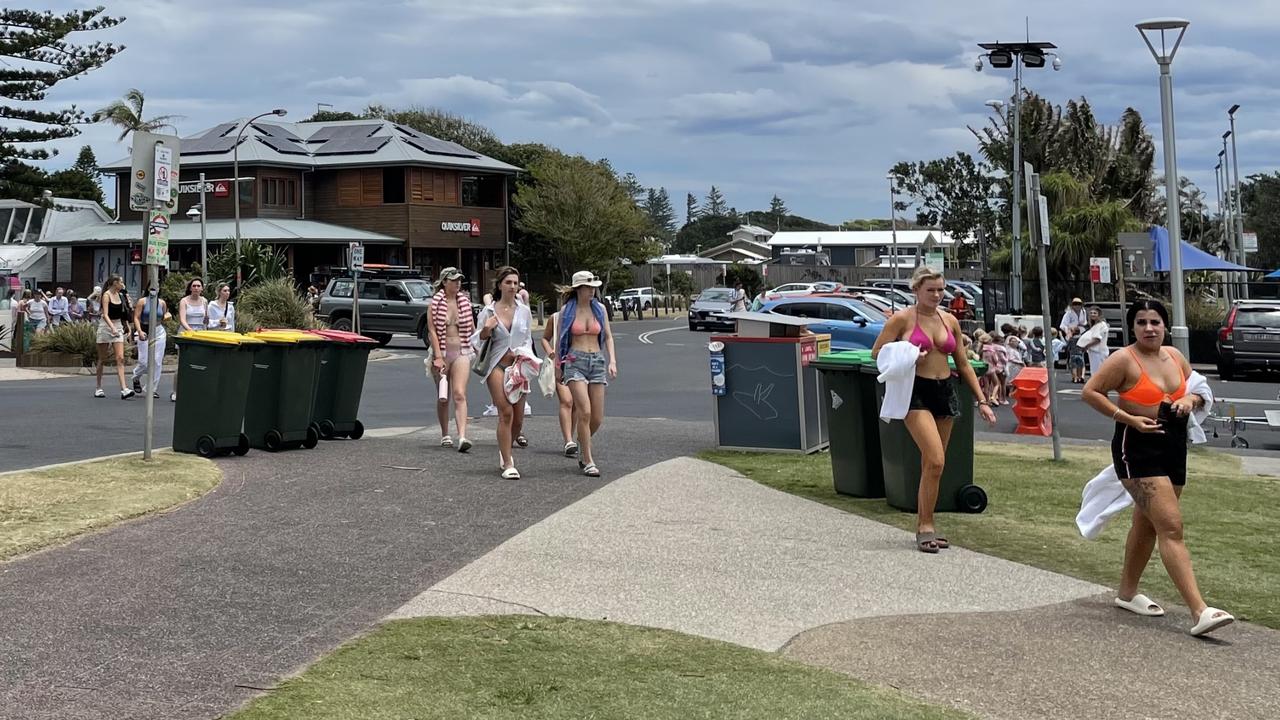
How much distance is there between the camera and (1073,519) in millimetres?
10031

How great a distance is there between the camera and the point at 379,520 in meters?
9.27

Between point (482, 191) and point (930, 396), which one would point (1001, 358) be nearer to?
point (930, 396)

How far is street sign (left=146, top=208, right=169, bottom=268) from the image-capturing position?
11.2 m

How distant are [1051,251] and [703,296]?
1281 centimetres

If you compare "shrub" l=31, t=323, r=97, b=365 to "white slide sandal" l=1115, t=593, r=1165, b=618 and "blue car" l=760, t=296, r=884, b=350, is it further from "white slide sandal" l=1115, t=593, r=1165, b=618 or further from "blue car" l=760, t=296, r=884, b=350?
"white slide sandal" l=1115, t=593, r=1165, b=618

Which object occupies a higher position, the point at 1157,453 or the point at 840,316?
the point at 840,316

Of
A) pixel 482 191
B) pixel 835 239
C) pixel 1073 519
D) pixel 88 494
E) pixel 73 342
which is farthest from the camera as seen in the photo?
pixel 835 239

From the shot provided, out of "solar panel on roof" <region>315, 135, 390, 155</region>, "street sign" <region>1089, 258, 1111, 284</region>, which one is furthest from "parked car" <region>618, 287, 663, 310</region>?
"street sign" <region>1089, 258, 1111, 284</region>

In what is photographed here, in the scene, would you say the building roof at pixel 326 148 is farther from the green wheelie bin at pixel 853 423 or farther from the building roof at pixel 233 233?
the green wheelie bin at pixel 853 423

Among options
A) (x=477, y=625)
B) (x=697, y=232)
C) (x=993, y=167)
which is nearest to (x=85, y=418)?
(x=477, y=625)

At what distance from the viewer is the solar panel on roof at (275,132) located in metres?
61.6

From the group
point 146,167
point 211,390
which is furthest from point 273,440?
point 146,167

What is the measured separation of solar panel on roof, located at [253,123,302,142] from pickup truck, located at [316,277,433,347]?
1057 inches

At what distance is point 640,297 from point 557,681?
58.6 meters
